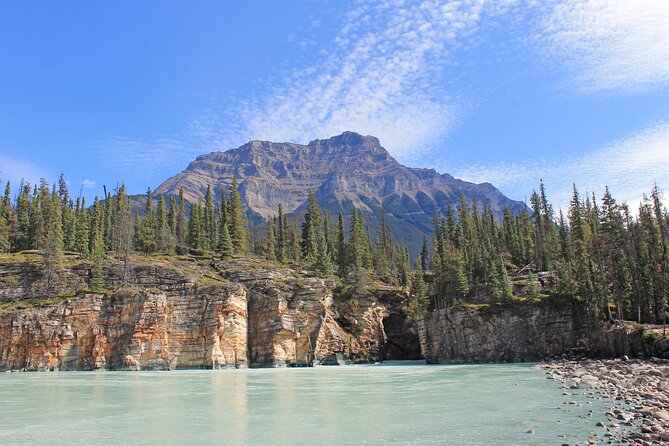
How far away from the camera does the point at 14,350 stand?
6041cm

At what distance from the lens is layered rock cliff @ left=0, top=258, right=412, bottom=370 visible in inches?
2435

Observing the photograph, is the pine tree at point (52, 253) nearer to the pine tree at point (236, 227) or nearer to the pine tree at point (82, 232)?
the pine tree at point (82, 232)

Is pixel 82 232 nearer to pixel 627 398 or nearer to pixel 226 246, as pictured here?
pixel 226 246

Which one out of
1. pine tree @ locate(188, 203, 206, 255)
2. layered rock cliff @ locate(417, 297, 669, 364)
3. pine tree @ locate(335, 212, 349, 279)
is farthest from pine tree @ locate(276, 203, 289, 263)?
layered rock cliff @ locate(417, 297, 669, 364)

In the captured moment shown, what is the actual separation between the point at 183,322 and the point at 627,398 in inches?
2214

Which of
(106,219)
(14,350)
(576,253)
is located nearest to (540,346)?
(576,253)

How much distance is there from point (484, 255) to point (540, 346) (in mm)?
26023

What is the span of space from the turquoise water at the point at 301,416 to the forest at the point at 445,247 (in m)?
31.9

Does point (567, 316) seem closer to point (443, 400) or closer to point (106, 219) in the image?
point (443, 400)

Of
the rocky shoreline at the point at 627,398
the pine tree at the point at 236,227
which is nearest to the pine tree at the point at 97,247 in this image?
the pine tree at the point at 236,227

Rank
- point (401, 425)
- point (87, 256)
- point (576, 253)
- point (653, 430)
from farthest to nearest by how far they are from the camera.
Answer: point (87, 256) → point (576, 253) → point (401, 425) → point (653, 430)

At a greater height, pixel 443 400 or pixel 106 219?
pixel 106 219

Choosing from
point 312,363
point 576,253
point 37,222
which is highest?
point 37,222

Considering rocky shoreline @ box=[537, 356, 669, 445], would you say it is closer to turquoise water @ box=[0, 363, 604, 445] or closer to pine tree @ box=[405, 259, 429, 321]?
turquoise water @ box=[0, 363, 604, 445]
